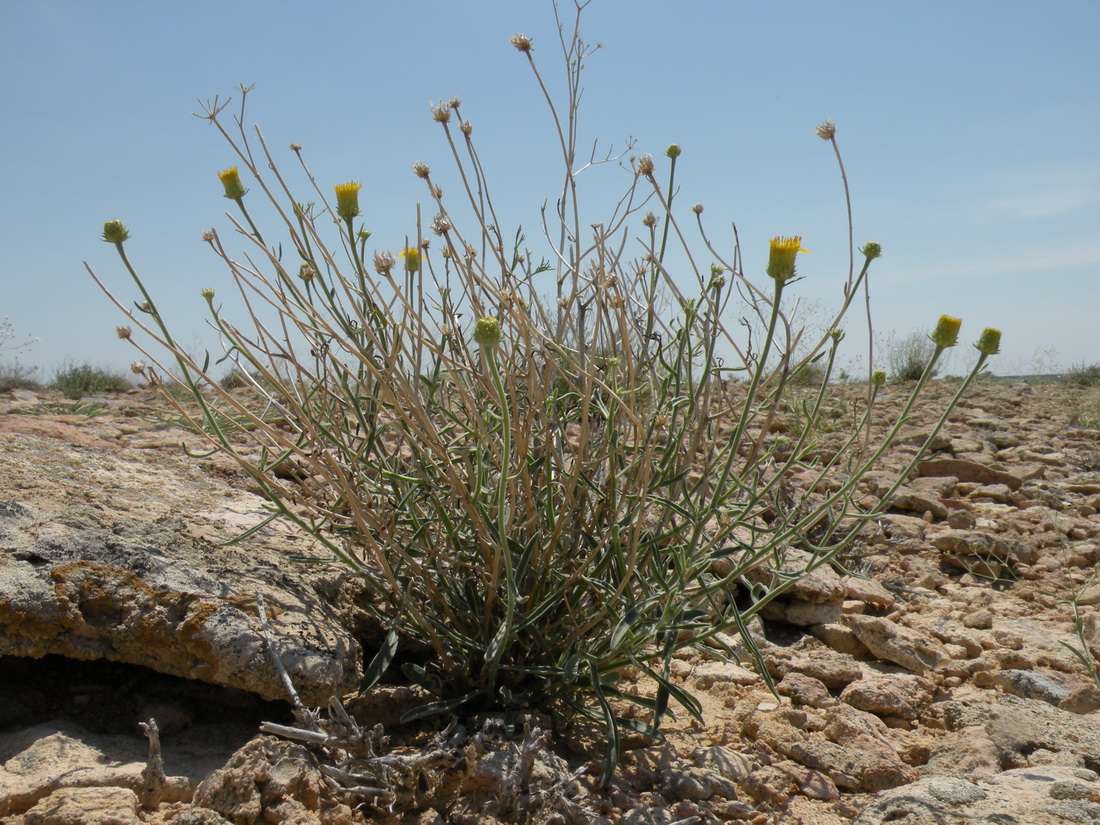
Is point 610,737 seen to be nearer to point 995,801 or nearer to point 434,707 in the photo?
point 434,707

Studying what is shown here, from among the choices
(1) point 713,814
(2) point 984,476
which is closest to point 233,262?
(1) point 713,814

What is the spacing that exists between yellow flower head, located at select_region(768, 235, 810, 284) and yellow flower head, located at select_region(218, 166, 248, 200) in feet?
3.62

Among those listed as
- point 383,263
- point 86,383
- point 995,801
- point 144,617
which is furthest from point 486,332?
point 86,383

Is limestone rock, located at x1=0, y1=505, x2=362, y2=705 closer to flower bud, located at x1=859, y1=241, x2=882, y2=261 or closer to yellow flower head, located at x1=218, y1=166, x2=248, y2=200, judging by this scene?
yellow flower head, located at x1=218, y1=166, x2=248, y2=200

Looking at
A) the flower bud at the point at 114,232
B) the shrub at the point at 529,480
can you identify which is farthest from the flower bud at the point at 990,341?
the flower bud at the point at 114,232

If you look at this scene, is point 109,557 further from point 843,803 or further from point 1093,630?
point 1093,630

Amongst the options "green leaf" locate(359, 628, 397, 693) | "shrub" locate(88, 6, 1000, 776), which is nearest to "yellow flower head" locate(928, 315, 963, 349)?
"shrub" locate(88, 6, 1000, 776)

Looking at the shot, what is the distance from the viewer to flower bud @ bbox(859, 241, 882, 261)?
1613 mm

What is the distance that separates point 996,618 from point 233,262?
274 centimetres

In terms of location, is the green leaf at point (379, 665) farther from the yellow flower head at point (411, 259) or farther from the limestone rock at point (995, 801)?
the limestone rock at point (995, 801)

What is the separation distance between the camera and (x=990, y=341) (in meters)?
1.71

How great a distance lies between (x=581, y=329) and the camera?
5.98 feet

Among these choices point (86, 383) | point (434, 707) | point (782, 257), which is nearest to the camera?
point (782, 257)

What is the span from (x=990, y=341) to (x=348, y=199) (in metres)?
1.28
